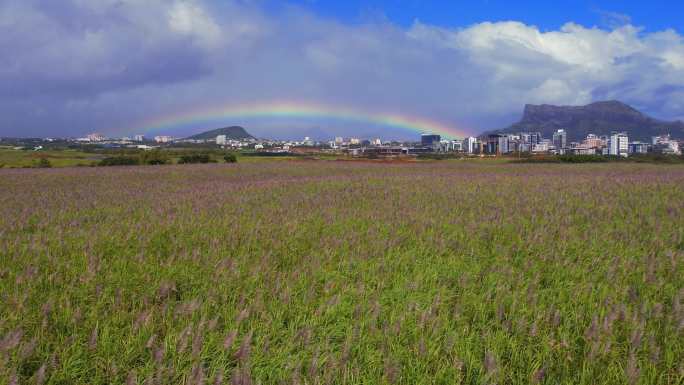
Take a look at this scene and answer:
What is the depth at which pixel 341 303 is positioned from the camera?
2.63 metres

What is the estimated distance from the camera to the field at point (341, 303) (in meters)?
1.84

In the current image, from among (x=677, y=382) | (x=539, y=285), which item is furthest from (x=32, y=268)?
(x=677, y=382)

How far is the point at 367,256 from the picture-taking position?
12.4ft

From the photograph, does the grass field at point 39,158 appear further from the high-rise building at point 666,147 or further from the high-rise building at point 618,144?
the high-rise building at point 618,144

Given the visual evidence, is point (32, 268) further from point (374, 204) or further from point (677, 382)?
point (374, 204)

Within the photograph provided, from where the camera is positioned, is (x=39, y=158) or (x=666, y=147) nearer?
(x=39, y=158)

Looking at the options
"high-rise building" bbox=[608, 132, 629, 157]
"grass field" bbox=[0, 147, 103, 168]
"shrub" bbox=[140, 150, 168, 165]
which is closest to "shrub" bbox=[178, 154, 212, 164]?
"shrub" bbox=[140, 150, 168, 165]

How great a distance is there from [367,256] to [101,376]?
8.05 ft

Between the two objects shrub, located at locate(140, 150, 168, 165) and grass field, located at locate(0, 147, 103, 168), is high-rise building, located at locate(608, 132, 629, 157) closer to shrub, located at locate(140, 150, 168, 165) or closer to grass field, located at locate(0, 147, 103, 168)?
shrub, located at locate(140, 150, 168, 165)

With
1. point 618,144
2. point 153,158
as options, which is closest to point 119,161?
point 153,158

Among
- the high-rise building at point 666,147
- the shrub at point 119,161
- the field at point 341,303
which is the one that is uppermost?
the high-rise building at point 666,147

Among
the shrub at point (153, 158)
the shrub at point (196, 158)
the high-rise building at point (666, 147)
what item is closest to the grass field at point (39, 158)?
the shrub at point (153, 158)

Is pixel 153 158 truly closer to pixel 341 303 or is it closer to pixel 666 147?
pixel 341 303

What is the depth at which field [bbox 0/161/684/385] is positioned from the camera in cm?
184
